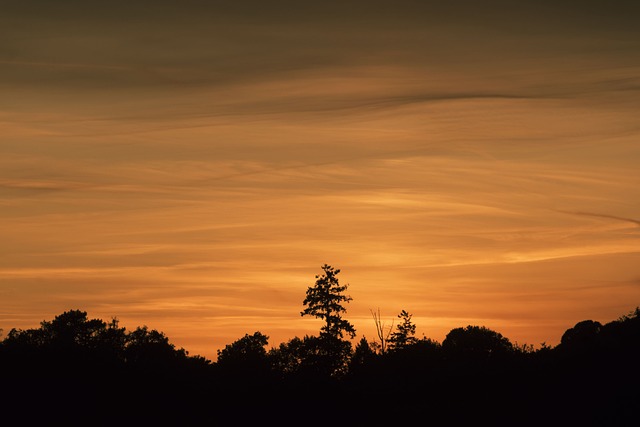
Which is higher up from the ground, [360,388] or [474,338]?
[474,338]

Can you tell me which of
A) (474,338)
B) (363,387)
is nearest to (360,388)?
(363,387)

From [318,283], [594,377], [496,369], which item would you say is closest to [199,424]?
[496,369]

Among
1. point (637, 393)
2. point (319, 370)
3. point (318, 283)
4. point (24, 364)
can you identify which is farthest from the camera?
point (318, 283)

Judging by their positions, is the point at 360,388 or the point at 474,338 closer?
the point at 360,388

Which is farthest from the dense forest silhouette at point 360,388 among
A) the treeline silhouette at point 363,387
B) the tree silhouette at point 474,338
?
the tree silhouette at point 474,338

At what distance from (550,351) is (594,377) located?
556 inches

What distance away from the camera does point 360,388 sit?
8938 centimetres

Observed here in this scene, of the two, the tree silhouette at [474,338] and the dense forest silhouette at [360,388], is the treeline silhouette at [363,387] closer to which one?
the dense forest silhouette at [360,388]

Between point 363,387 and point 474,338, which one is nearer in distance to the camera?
point 363,387

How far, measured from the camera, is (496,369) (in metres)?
83.9

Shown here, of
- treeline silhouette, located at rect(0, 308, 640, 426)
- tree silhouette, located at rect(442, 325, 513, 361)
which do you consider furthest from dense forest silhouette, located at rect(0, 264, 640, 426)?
tree silhouette, located at rect(442, 325, 513, 361)

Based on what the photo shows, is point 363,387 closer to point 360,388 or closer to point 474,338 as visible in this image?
point 360,388

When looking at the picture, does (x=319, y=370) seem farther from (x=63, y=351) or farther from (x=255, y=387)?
(x=63, y=351)

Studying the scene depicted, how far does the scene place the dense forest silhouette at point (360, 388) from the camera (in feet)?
237
